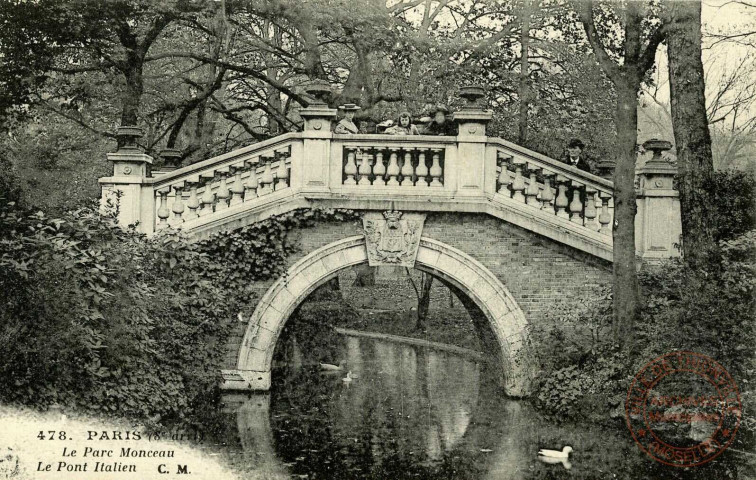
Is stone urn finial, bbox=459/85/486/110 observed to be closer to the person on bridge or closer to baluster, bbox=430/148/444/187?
baluster, bbox=430/148/444/187

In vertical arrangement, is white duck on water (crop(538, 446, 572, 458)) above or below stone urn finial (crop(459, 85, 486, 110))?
below

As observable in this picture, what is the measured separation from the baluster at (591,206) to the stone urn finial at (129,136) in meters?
5.99

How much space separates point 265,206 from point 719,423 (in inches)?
237

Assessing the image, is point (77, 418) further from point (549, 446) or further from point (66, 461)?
point (549, 446)

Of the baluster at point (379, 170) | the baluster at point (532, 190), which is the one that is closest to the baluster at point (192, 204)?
the baluster at point (379, 170)

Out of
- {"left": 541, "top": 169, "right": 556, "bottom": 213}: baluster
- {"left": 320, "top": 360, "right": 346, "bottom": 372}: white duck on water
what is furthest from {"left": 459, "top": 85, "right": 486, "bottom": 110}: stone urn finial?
{"left": 320, "top": 360, "right": 346, "bottom": 372}: white duck on water

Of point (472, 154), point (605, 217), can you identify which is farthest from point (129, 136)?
point (605, 217)

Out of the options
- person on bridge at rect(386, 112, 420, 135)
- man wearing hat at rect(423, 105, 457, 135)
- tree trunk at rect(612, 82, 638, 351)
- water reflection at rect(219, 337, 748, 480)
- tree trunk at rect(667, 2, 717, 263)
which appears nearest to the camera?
water reflection at rect(219, 337, 748, 480)

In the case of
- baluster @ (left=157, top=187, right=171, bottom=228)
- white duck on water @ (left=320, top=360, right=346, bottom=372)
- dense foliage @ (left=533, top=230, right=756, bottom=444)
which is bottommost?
white duck on water @ (left=320, top=360, right=346, bottom=372)

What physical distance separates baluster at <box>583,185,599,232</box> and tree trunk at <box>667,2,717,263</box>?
1.50 metres

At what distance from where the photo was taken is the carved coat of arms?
11.2 meters

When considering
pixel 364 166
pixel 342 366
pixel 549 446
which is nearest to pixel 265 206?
pixel 364 166

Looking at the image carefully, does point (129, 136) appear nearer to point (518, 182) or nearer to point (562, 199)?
point (518, 182)

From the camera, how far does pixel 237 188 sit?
11141 millimetres
